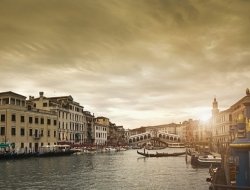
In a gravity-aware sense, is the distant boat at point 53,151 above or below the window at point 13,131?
below

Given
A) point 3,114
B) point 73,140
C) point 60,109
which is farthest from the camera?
point 73,140

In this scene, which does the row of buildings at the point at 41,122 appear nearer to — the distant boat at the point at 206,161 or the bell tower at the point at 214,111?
the distant boat at the point at 206,161

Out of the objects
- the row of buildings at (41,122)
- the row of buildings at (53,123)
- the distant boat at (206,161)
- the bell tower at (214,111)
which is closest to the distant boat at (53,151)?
the row of buildings at (41,122)

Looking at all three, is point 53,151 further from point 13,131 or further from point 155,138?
point 155,138

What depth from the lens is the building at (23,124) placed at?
66188mm

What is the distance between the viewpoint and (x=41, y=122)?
76.7 meters

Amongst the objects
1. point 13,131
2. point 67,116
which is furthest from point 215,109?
point 13,131

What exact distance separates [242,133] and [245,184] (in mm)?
2101

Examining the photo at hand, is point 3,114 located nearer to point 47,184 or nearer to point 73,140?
point 73,140

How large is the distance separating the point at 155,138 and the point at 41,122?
9993 cm

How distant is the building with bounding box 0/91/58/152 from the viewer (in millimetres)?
66188

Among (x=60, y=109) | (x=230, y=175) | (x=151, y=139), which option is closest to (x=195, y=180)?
(x=230, y=175)

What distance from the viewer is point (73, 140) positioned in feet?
310

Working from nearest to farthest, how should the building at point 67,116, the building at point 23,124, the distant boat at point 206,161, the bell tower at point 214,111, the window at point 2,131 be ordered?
the distant boat at point 206,161
the window at point 2,131
the building at point 23,124
the building at point 67,116
the bell tower at point 214,111
